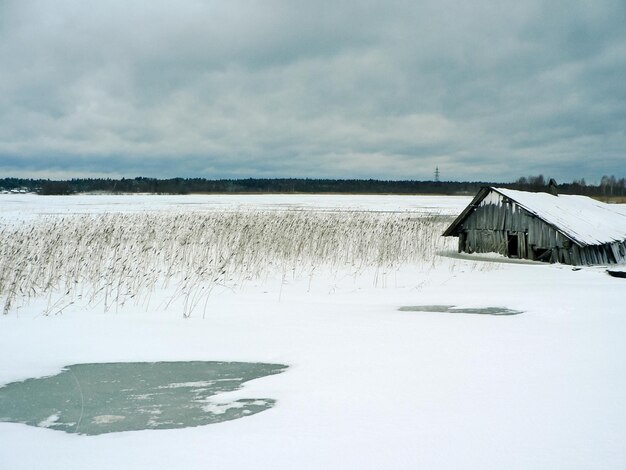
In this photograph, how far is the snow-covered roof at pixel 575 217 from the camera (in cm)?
1516

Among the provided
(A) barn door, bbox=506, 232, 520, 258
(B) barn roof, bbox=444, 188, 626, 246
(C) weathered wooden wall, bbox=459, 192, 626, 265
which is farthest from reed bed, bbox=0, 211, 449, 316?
(B) barn roof, bbox=444, 188, 626, 246

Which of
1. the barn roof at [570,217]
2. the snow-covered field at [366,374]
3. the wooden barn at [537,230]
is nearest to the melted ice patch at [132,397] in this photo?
the snow-covered field at [366,374]

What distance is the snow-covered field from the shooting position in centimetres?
316

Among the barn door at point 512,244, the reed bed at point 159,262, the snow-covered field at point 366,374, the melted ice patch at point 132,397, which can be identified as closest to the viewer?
the snow-covered field at point 366,374

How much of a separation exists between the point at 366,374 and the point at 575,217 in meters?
15.1

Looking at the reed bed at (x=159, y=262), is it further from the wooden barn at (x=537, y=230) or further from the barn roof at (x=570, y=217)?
the barn roof at (x=570, y=217)

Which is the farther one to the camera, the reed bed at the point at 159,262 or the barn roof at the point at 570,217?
the barn roof at the point at 570,217

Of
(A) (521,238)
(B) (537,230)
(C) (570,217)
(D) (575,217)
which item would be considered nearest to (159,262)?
(A) (521,238)

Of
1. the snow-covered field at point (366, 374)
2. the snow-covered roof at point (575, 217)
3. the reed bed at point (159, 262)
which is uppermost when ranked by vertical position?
the snow-covered roof at point (575, 217)

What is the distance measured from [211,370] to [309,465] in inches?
89.7

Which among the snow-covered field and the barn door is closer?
the snow-covered field

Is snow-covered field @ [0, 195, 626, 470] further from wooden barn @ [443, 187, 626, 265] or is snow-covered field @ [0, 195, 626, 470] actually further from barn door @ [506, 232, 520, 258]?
barn door @ [506, 232, 520, 258]

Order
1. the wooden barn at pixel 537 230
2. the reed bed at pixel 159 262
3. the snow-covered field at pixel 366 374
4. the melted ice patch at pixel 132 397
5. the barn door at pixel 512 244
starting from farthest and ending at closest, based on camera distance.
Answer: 1. the barn door at pixel 512 244
2. the wooden barn at pixel 537 230
3. the reed bed at pixel 159 262
4. the melted ice patch at pixel 132 397
5. the snow-covered field at pixel 366 374

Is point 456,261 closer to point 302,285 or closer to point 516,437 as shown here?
point 302,285
